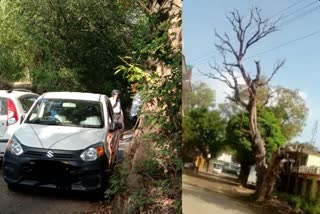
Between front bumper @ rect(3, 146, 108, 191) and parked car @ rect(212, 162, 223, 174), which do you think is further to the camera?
front bumper @ rect(3, 146, 108, 191)

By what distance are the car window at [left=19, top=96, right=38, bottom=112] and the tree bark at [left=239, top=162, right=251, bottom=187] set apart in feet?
14.6

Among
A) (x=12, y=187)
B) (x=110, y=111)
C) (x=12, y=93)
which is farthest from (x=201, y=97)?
(x=12, y=93)

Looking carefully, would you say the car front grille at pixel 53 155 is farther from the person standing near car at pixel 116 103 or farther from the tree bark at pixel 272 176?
the tree bark at pixel 272 176

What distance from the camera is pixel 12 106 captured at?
5398 mm

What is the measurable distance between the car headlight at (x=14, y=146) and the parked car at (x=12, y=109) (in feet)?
0.99

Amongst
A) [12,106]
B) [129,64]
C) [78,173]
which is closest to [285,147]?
[129,64]

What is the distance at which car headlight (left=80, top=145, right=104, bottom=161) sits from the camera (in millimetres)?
4496

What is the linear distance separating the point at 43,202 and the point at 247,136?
13.1 ft

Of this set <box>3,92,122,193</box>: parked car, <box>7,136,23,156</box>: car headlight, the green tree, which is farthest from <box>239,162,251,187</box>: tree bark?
<box>7,136,23,156</box>: car headlight

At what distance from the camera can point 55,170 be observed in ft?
14.1

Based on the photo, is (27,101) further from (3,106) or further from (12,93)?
(3,106)

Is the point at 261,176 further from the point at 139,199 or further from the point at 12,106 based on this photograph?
the point at 12,106

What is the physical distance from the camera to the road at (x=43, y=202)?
173 inches

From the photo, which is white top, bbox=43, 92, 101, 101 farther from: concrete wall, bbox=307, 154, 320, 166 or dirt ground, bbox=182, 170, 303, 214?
concrete wall, bbox=307, 154, 320, 166
